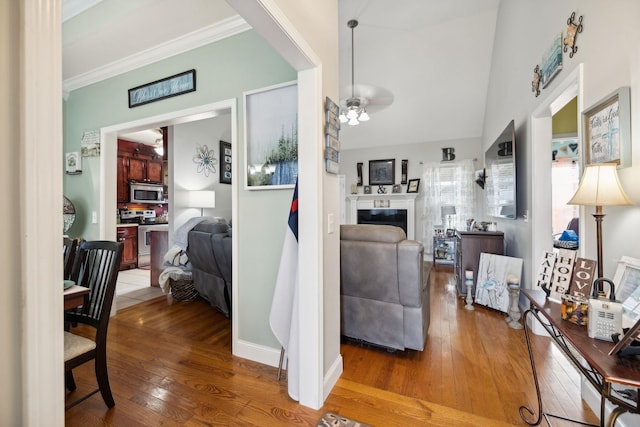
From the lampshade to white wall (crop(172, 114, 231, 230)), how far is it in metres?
4.39

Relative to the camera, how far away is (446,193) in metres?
5.89

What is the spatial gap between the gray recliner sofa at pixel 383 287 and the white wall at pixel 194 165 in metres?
2.96

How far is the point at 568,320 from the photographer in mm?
1188

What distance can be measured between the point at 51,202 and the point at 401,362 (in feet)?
7.61

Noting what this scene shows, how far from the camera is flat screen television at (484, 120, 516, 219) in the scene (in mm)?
3066

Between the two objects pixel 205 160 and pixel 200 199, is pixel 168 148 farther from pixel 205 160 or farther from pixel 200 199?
pixel 200 199

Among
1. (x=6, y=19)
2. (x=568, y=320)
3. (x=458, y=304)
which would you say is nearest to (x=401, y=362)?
(x=568, y=320)

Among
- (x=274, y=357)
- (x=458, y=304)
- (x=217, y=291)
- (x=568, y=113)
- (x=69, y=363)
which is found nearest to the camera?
(x=69, y=363)

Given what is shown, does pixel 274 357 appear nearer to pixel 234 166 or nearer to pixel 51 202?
pixel 234 166

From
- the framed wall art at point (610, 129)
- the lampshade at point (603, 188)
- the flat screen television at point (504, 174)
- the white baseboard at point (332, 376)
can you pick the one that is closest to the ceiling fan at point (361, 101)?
the flat screen television at point (504, 174)

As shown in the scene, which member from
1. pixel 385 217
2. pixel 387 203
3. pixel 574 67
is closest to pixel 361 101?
pixel 387 203

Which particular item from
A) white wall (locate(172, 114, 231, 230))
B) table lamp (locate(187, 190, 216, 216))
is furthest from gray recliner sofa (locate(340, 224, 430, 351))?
white wall (locate(172, 114, 231, 230))

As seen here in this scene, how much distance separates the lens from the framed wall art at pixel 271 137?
2.00m

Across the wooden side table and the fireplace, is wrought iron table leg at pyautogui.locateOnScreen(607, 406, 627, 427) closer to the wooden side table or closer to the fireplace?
the wooden side table
